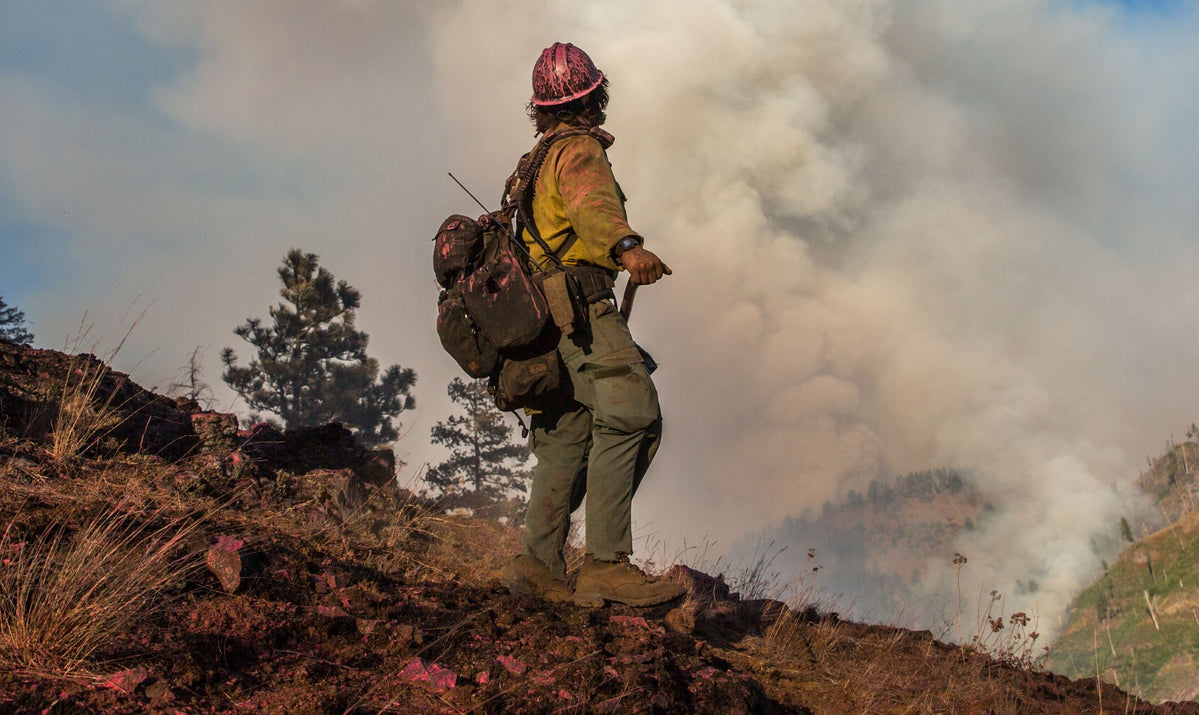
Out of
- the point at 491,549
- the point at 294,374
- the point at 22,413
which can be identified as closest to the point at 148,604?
the point at 22,413

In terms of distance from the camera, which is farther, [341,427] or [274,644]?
[341,427]

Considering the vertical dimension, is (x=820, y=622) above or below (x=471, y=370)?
below

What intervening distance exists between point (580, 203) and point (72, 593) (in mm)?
2274

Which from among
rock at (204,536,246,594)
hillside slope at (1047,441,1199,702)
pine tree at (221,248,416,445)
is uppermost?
hillside slope at (1047,441,1199,702)

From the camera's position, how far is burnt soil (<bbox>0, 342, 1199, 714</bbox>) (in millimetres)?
2570

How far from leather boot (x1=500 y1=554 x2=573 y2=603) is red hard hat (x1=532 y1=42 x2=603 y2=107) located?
2.06 meters

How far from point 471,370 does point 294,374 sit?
21.5m

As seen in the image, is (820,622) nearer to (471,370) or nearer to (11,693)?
(471,370)

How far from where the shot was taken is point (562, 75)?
420cm

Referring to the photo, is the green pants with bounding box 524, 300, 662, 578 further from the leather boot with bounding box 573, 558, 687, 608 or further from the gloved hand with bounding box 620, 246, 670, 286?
the gloved hand with bounding box 620, 246, 670, 286

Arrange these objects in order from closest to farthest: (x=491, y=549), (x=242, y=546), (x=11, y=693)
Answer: (x=11, y=693)
(x=242, y=546)
(x=491, y=549)

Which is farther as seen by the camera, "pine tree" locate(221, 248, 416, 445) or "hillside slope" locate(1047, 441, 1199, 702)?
"hillside slope" locate(1047, 441, 1199, 702)

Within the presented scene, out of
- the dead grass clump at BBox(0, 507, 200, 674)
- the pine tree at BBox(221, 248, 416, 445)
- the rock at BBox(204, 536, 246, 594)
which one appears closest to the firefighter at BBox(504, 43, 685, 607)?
the rock at BBox(204, 536, 246, 594)

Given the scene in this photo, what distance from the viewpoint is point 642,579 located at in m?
3.91
